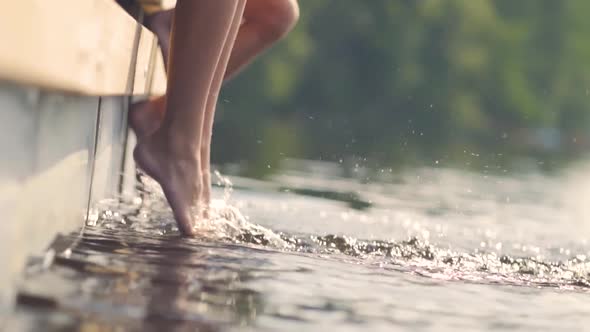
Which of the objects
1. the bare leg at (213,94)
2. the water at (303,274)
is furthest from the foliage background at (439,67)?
the bare leg at (213,94)

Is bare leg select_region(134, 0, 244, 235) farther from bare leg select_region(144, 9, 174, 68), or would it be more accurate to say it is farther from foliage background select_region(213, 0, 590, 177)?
foliage background select_region(213, 0, 590, 177)

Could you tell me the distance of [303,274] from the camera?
1.83 meters

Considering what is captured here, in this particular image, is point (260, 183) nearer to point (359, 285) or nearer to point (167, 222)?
point (167, 222)

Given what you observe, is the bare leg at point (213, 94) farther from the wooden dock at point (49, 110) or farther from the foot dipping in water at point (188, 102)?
the wooden dock at point (49, 110)

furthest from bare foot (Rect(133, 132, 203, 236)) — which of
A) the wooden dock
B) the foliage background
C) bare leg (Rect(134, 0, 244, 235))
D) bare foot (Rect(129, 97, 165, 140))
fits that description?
the foliage background

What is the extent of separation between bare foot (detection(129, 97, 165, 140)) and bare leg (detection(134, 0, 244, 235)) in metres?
0.50

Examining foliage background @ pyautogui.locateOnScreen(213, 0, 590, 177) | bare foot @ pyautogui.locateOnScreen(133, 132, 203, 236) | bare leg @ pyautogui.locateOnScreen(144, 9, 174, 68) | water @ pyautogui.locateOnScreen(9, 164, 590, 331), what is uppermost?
foliage background @ pyautogui.locateOnScreen(213, 0, 590, 177)

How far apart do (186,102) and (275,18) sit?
814 mm

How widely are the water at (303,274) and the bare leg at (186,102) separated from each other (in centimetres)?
9

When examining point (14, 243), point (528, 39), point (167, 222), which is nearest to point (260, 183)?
point (167, 222)

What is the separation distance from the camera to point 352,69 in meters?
30.0

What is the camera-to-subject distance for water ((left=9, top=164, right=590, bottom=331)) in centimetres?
134

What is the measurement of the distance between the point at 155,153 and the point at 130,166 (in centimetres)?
83

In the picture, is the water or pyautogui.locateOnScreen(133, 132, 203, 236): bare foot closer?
the water
